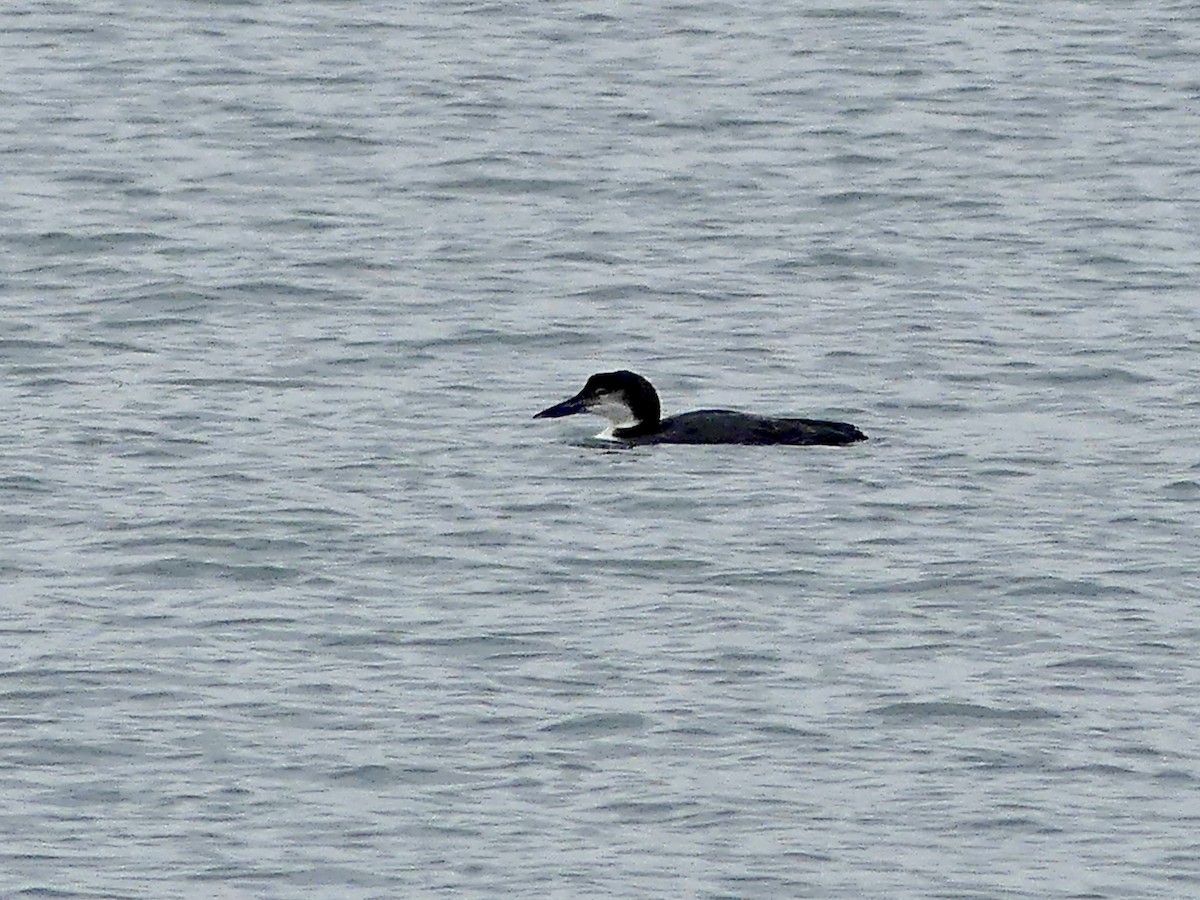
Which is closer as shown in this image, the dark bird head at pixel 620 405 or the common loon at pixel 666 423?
the common loon at pixel 666 423

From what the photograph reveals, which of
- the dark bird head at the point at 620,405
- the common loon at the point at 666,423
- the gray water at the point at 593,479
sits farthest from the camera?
the dark bird head at the point at 620,405

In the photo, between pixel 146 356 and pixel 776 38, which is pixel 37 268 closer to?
pixel 146 356

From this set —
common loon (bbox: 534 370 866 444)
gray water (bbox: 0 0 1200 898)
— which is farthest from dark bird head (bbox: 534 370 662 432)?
gray water (bbox: 0 0 1200 898)

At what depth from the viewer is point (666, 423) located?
17.8 m

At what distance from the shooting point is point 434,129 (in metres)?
27.5

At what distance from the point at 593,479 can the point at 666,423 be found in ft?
2.58

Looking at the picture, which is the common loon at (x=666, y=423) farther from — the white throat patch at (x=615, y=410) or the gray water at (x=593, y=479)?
the gray water at (x=593, y=479)

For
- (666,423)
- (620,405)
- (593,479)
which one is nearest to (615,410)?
(620,405)

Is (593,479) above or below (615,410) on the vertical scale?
below

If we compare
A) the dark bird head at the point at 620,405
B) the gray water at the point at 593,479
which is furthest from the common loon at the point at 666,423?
the gray water at the point at 593,479

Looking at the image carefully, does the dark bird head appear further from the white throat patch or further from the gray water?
the gray water

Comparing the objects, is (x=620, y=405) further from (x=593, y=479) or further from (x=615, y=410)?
(x=593, y=479)

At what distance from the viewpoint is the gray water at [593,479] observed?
466 inches

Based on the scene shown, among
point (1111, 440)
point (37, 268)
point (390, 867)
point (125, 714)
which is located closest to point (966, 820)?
point (390, 867)
